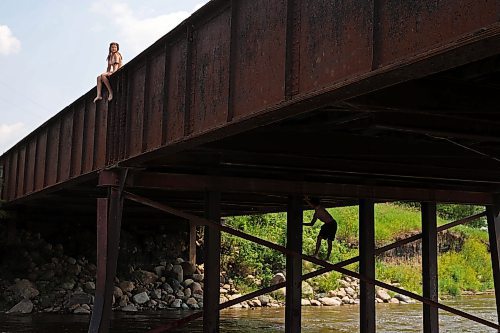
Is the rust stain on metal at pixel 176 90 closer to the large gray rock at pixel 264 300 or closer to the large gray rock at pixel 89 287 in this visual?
the large gray rock at pixel 89 287

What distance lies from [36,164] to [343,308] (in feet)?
50.3

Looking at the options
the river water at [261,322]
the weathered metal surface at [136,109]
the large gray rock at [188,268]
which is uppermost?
the weathered metal surface at [136,109]

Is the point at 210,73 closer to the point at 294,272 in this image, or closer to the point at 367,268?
the point at 294,272

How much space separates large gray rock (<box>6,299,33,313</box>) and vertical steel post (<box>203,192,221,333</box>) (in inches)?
502

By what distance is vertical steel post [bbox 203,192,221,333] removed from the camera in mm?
11727

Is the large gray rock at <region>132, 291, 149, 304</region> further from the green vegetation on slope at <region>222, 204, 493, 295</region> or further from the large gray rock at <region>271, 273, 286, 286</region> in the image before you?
the large gray rock at <region>271, 273, 286, 286</region>

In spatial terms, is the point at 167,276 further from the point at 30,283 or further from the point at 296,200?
the point at 296,200

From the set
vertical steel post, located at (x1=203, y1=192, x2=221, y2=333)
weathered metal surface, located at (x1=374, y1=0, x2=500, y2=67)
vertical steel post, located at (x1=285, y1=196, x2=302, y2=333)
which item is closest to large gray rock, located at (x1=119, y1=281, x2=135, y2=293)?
vertical steel post, located at (x1=285, y1=196, x2=302, y2=333)

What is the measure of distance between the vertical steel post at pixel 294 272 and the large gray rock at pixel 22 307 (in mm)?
12279

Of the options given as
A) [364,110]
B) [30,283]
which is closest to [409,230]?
[30,283]

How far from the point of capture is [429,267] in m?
14.4

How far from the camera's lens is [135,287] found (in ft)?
87.7

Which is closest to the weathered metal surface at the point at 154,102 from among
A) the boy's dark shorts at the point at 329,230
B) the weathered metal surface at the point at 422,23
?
the weathered metal surface at the point at 422,23

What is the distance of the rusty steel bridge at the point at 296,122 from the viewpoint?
576 centimetres
